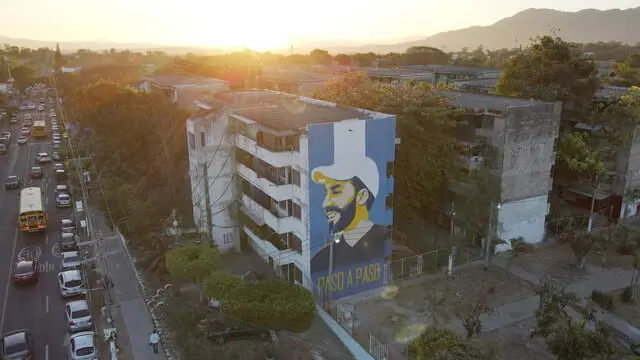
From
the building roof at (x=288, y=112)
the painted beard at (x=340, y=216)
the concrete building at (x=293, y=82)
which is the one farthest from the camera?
the concrete building at (x=293, y=82)

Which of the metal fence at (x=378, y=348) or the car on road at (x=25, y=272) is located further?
Result: the car on road at (x=25, y=272)

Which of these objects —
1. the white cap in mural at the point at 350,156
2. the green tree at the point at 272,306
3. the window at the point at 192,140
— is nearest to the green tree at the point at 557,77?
the white cap in mural at the point at 350,156

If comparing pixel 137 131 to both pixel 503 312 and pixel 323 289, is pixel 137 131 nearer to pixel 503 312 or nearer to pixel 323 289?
pixel 323 289

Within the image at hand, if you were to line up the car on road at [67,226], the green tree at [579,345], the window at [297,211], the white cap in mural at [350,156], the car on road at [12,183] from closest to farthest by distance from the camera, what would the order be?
the green tree at [579,345], the white cap in mural at [350,156], the window at [297,211], the car on road at [67,226], the car on road at [12,183]

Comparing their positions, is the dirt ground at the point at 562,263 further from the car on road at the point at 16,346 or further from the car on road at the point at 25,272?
the car on road at the point at 25,272

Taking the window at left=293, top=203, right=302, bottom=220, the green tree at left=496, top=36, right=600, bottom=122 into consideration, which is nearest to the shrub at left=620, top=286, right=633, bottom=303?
the green tree at left=496, top=36, right=600, bottom=122

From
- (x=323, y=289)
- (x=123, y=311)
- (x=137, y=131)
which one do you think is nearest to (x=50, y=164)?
(x=137, y=131)

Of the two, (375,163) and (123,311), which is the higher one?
(375,163)
